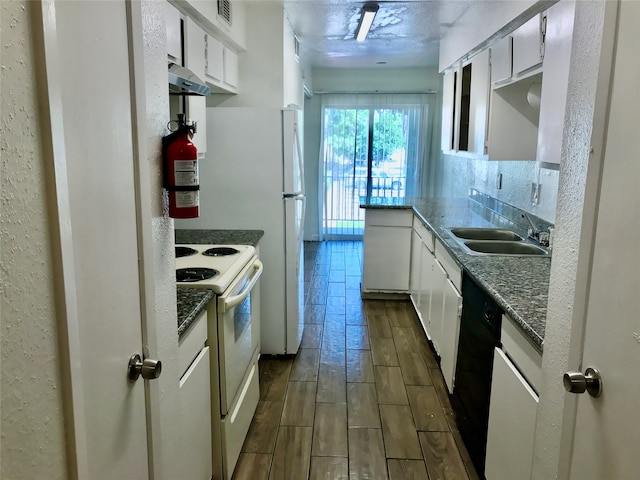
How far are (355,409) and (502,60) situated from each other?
7.26 ft

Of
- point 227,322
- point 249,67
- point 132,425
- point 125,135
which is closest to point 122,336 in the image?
point 132,425

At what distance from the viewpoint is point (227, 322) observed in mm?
2027

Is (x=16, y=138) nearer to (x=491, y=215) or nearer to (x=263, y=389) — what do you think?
(x=263, y=389)

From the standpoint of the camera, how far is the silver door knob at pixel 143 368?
3.62ft

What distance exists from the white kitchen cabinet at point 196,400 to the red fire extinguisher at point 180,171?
0.47 metres

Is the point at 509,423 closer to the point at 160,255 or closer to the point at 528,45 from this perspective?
the point at 160,255

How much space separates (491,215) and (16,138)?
3743mm

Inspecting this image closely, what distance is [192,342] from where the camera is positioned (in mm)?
1723

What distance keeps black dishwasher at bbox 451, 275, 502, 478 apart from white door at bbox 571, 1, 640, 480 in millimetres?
875

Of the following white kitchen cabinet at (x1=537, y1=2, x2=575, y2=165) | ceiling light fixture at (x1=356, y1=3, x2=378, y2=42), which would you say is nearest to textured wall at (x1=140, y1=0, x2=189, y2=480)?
white kitchen cabinet at (x1=537, y1=2, x2=575, y2=165)

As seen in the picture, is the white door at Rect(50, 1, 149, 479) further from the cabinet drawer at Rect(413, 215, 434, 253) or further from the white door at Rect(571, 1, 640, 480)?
the cabinet drawer at Rect(413, 215, 434, 253)

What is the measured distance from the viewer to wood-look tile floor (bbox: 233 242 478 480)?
2275mm

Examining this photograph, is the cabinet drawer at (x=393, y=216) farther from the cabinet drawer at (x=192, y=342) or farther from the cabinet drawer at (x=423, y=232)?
the cabinet drawer at (x=192, y=342)

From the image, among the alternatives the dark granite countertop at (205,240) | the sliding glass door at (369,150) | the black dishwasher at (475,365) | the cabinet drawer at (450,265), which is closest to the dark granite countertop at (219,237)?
the dark granite countertop at (205,240)
